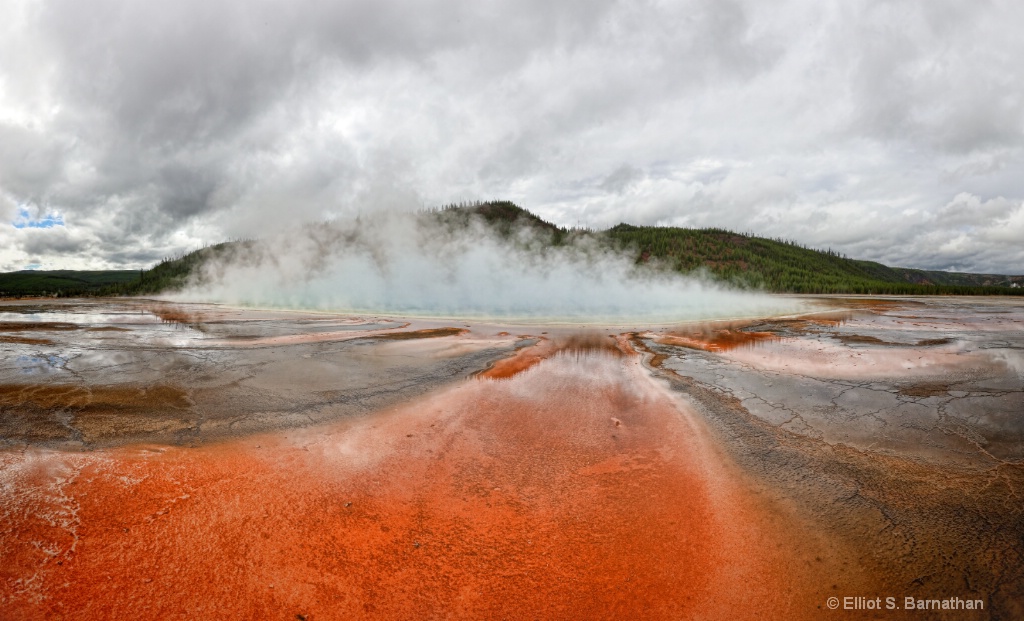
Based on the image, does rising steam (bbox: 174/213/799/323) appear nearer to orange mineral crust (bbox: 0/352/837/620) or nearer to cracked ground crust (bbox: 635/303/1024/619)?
cracked ground crust (bbox: 635/303/1024/619)

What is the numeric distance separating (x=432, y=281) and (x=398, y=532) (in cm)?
4072

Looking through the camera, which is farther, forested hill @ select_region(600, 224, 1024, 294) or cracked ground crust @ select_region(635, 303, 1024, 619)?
forested hill @ select_region(600, 224, 1024, 294)

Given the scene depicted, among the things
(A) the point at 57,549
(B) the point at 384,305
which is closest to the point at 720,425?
(A) the point at 57,549

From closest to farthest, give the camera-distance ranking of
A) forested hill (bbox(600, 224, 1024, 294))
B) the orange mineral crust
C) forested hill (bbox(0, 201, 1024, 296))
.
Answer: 1. the orange mineral crust
2. forested hill (bbox(0, 201, 1024, 296))
3. forested hill (bbox(600, 224, 1024, 294))

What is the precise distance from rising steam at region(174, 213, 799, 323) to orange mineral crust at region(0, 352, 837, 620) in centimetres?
1883

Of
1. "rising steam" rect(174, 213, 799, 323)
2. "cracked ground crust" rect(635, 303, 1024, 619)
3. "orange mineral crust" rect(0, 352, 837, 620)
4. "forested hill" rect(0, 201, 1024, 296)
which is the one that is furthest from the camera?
"forested hill" rect(0, 201, 1024, 296)

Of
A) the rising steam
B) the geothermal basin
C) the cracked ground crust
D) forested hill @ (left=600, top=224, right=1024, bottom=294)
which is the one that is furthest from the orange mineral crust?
forested hill @ (left=600, top=224, right=1024, bottom=294)

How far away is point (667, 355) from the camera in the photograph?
1223cm

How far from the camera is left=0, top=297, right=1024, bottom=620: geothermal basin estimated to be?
10.1ft

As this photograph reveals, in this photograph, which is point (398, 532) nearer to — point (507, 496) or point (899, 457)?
point (507, 496)

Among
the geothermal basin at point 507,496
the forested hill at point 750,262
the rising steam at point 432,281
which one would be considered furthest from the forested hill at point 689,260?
the geothermal basin at point 507,496

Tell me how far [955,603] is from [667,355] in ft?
30.7

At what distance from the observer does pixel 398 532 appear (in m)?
3.79

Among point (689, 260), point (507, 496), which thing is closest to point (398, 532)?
point (507, 496)
